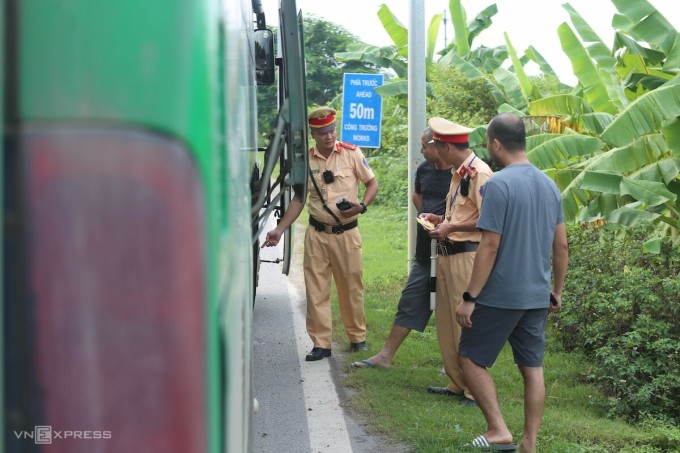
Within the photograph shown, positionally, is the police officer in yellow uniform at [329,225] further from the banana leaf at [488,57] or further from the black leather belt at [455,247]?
the banana leaf at [488,57]

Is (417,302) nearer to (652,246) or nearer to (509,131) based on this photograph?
(652,246)

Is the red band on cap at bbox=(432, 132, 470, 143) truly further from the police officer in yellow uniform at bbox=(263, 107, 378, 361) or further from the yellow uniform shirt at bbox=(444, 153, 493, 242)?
the police officer in yellow uniform at bbox=(263, 107, 378, 361)

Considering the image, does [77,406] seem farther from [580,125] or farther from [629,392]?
[580,125]

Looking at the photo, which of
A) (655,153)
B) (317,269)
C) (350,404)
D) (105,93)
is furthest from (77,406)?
(655,153)

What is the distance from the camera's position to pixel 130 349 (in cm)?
155

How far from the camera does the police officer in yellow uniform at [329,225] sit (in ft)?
28.0

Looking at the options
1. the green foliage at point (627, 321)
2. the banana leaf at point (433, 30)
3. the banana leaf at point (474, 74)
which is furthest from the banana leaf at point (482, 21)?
the green foliage at point (627, 321)

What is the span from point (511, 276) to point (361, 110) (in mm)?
9311

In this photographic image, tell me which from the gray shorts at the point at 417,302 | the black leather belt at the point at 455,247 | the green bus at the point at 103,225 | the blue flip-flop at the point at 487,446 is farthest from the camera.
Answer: the gray shorts at the point at 417,302

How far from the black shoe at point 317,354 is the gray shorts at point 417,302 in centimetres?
88

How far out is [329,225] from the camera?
8.61m

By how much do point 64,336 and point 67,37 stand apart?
0.45m

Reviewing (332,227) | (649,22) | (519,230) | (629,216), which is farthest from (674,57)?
(519,230)

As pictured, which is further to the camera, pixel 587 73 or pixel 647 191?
pixel 587 73
